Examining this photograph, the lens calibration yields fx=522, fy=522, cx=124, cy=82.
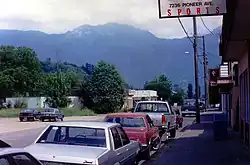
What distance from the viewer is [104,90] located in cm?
8775

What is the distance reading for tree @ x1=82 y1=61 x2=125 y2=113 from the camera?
8775 centimetres

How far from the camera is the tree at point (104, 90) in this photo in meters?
87.8

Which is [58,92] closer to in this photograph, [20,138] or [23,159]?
[20,138]

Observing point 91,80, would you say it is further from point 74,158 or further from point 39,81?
point 74,158

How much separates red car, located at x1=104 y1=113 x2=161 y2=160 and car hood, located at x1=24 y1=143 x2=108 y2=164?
6130 millimetres

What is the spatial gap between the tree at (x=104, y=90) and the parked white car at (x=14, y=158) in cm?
8029

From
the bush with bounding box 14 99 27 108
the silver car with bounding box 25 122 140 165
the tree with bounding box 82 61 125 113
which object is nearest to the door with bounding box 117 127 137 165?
the silver car with bounding box 25 122 140 165

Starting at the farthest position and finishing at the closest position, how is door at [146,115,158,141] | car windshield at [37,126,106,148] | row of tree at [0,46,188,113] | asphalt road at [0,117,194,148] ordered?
row of tree at [0,46,188,113] < asphalt road at [0,117,194,148] < door at [146,115,158,141] < car windshield at [37,126,106,148]

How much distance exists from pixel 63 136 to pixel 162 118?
506 inches

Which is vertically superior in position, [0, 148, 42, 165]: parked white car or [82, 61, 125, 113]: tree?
[82, 61, 125, 113]: tree

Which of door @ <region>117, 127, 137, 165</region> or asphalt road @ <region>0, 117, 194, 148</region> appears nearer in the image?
door @ <region>117, 127, 137, 165</region>

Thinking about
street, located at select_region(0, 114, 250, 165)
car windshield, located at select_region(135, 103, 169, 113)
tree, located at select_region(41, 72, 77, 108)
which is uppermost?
tree, located at select_region(41, 72, 77, 108)

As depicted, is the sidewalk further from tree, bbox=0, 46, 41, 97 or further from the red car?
tree, bbox=0, 46, 41, 97

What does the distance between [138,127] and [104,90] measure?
7118 centimetres
